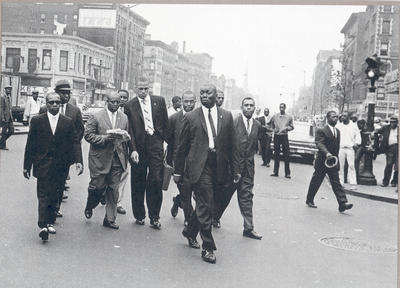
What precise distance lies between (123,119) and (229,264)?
2.58m

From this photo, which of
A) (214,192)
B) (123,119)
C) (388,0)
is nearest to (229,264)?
(214,192)

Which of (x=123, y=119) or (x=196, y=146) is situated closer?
(x=196, y=146)

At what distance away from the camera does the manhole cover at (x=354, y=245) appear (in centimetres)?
727

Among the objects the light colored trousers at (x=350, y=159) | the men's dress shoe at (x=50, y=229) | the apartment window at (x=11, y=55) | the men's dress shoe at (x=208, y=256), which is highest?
the apartment window at (x=11, y=55)

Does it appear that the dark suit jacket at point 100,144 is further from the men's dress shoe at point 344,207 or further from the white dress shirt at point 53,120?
the men's dress shoe at point 344,207

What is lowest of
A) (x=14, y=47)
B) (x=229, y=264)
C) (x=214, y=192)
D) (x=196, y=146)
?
(x=229, y=264)

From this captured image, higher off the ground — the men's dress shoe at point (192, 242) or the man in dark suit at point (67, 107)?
the man in dark suit at point (67, 107)

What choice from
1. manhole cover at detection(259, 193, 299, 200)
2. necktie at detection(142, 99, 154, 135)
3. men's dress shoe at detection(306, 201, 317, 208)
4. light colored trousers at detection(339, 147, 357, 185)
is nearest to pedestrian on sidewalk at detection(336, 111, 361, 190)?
light colored trousers at detection(339, 147, 357, 185)

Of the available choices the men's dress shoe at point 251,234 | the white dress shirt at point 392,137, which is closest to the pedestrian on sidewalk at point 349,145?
the white dress shirt at point 392,137

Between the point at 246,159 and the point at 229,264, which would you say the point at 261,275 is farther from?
the point at 246,159

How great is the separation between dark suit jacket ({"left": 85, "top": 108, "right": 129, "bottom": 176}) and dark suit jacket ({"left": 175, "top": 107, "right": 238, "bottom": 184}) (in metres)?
1.30

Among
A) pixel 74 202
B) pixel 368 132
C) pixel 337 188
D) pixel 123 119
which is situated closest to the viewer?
Answer: pixel 123 119

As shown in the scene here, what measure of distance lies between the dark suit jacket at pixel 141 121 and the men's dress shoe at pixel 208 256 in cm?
197

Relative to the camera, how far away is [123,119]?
782 cm
